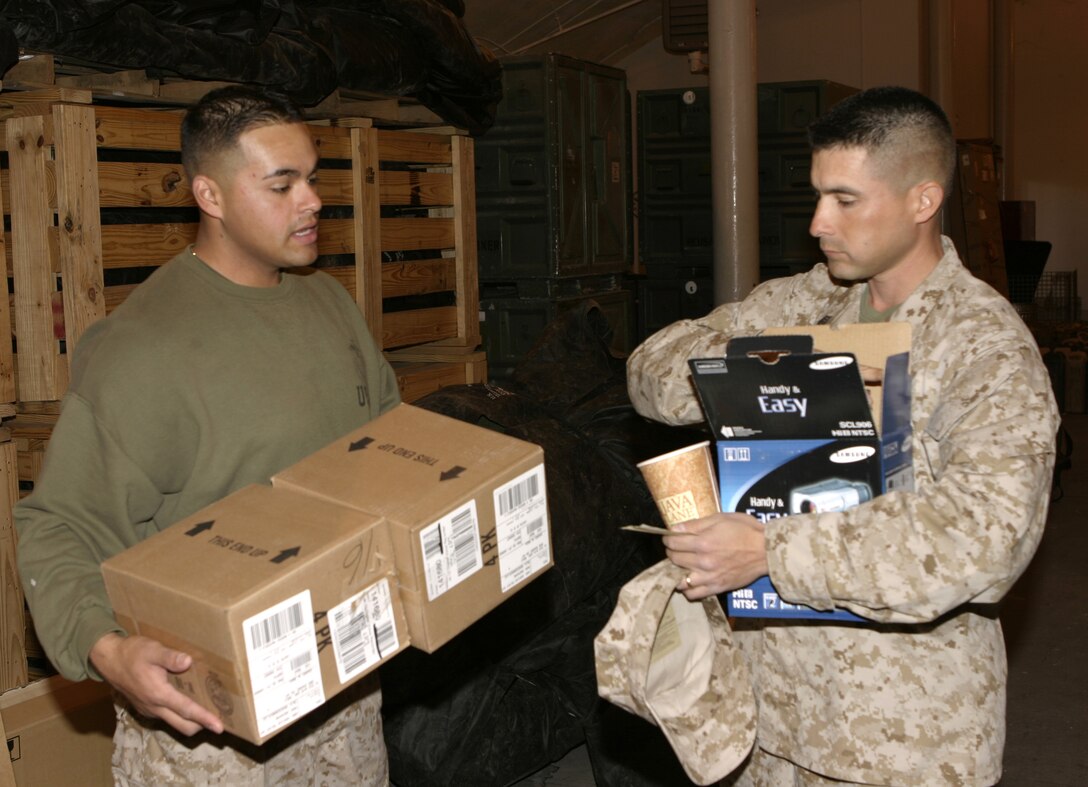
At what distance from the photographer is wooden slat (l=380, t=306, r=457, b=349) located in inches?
190

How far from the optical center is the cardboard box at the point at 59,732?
3.10m

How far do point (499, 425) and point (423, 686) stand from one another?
0.83 metres

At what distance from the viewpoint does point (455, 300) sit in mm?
5309

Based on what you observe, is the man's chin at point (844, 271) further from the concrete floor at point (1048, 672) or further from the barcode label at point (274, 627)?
the concrete floor at point (1048, 672)

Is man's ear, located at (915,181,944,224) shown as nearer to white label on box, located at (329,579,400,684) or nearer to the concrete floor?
white label on box, located at (329,579,400,684)

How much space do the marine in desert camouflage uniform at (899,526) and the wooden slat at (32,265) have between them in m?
1.94

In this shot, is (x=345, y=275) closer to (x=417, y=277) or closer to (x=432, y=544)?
(x=417, y=277)

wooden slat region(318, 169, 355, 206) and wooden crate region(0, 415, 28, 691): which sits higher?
wooden slat region(318, 169, 355, 206)

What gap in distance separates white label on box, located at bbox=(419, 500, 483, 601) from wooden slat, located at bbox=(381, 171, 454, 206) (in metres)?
3.04

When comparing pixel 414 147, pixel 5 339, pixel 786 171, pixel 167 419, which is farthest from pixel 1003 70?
pixel 167 419

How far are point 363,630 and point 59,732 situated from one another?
1750 millimetres

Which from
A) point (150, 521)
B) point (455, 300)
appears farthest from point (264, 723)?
point (455, 300)

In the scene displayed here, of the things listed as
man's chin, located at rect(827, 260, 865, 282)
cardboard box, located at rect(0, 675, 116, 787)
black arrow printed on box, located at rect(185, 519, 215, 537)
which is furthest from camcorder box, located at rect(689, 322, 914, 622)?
cardboard box, located at rect(0, 675, 116, 787)

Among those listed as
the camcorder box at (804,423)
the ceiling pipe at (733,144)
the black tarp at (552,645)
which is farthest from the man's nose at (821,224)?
the ceiling pipe at (733,144)
